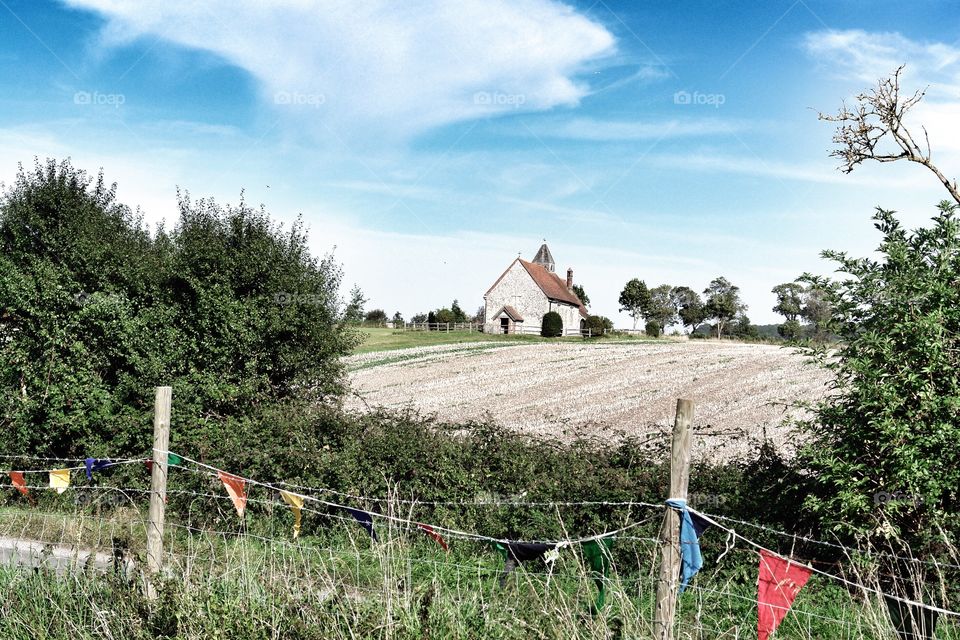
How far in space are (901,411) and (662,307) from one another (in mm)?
99207

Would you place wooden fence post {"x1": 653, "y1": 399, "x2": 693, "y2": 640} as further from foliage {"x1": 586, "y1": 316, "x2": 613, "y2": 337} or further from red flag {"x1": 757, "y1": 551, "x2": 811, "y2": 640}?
foliage {"x1": 586, "y1": 316, "x2": 613, "y2": 337}

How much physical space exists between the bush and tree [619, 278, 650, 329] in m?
28.3

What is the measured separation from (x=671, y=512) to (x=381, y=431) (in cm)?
546

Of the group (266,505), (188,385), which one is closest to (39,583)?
(266,505)

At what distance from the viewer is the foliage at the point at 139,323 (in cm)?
1166

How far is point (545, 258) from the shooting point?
87.4m

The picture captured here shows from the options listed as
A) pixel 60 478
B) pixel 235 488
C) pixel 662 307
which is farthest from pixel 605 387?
pixel 662 307

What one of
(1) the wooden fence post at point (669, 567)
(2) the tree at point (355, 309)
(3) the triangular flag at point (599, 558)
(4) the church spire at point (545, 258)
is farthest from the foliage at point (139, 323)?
(4) the church spire at point (545, 258)

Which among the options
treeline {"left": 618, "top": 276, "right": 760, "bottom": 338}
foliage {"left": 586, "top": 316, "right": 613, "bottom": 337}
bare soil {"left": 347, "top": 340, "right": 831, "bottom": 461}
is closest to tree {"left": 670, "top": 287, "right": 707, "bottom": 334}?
treeline {"left": 618, "top": 276, "right": 760, "bottom": 338}

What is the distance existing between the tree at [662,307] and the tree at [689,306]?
2.44ft

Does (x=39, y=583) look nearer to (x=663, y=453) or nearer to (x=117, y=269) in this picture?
(x=663, y=453)

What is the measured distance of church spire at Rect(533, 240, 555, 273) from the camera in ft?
286

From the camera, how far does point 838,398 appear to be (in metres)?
6.58

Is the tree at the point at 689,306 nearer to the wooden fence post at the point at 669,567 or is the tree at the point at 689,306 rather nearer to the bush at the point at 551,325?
the bush at the point at 551,325
